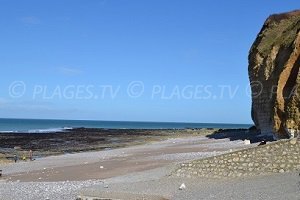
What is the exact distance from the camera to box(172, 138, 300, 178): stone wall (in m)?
14.6

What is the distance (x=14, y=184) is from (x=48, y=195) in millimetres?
4566

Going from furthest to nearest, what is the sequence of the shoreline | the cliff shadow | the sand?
1. the shoreline
2. the cliff shadow
3. the sand

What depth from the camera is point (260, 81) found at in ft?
120

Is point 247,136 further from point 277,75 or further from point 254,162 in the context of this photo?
point 254,162

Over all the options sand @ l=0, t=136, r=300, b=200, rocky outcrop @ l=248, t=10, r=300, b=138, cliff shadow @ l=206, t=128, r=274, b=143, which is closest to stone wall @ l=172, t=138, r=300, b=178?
sand @ l=0, t=136, r=300, b=200

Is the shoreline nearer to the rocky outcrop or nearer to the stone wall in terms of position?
the rocky outcrop

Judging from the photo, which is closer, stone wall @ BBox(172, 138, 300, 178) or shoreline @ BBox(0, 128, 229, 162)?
stone wall @ BBox(172, 138, 300, 178)

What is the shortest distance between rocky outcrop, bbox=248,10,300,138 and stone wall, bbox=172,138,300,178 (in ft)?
41.7

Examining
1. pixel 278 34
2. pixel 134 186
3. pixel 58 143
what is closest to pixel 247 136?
pixel 278 34

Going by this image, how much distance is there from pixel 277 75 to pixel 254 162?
18.1m

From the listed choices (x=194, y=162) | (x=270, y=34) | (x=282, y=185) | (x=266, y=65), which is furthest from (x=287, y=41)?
(x=282, y=185)

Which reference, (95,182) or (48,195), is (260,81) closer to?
(95,182)

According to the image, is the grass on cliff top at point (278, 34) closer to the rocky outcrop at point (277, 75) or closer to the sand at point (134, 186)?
the rocky outcrop at point (277, 75)

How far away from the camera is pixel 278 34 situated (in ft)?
119
